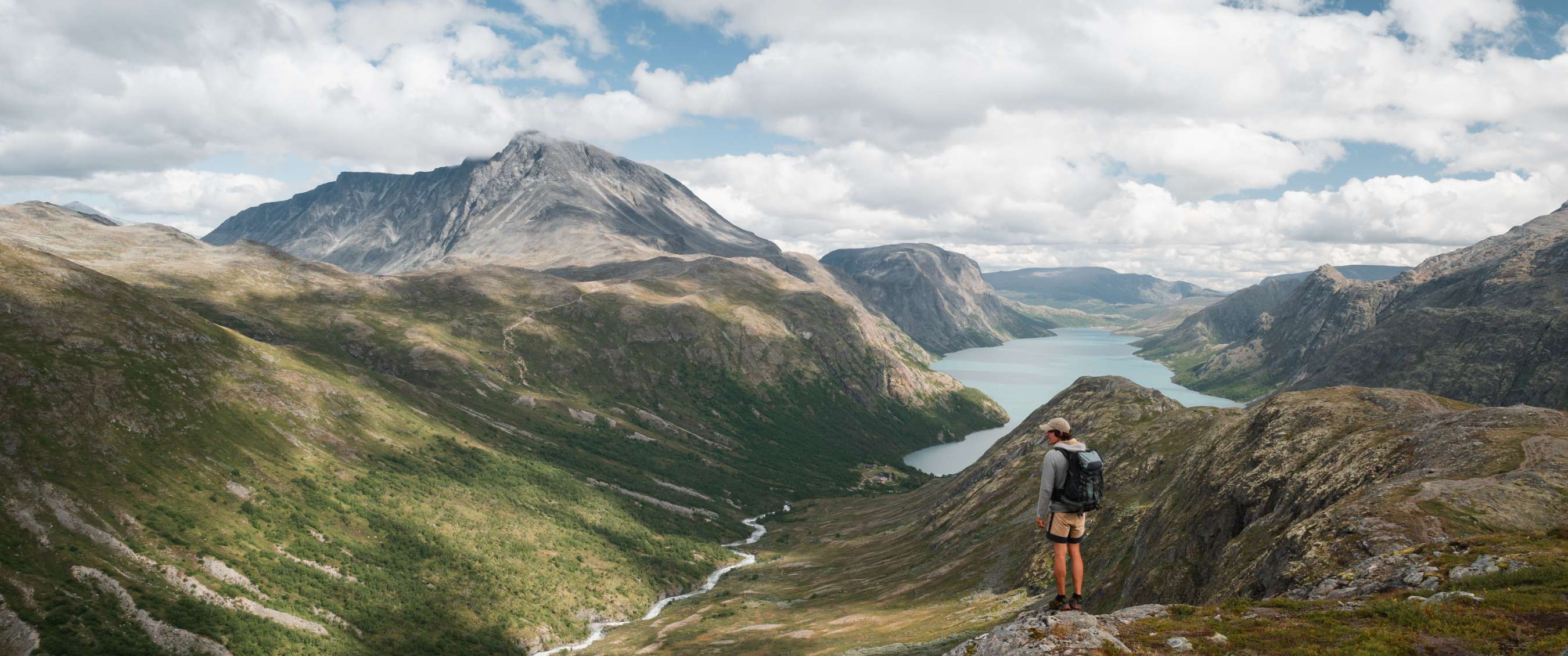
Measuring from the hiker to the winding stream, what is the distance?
94.7 metres

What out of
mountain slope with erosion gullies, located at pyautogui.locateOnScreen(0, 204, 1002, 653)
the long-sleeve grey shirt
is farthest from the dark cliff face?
mountain slope with erosion gullies, located at pyautogui.locateOnScreen(0, 204, 1002, 653)

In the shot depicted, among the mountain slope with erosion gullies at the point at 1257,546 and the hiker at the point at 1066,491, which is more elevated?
the hiker at the point at 1066,491

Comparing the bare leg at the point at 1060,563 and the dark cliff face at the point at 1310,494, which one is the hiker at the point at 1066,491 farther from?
the dark cliff face at the point at 1310,494

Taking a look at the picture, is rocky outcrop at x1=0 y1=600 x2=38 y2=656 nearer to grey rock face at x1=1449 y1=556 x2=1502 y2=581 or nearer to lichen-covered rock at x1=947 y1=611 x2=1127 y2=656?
lichen-covered rock at x1=947 y1=611 x2=1127 y2=656

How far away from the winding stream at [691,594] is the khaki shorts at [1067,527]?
94.7 m

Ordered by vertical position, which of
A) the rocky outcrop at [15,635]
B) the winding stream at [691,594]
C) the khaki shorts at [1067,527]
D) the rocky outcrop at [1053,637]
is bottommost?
the winding stream at [691,594]

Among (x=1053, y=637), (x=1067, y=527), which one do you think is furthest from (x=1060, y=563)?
(x=1053, y=637)

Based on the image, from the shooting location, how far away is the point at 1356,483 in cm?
4266

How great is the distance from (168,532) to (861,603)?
83.8m

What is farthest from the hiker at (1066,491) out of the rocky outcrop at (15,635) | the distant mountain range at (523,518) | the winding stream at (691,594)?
the winding stream at (691,594)

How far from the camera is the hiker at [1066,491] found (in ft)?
67.5

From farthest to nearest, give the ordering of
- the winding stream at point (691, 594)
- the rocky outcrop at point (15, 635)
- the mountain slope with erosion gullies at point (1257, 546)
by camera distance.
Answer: the winding stream at point (691, 594) → the rocky outcrop at point (15, 635) → the mountain slope with erosion gullies at point (1257, 546)

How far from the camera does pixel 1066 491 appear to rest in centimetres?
2080

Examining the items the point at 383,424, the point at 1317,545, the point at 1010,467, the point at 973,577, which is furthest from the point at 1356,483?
the point at 383,424
